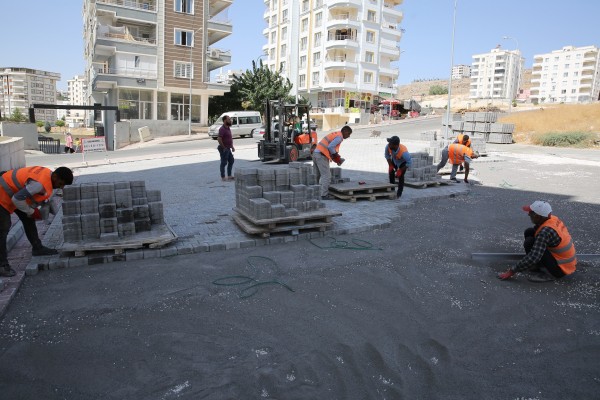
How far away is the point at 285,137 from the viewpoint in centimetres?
1672

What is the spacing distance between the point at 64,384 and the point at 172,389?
84 centimetres

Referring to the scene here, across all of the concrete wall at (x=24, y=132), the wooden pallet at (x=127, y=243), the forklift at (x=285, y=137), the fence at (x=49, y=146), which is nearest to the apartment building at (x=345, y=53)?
the fence at (x=49, y=146)

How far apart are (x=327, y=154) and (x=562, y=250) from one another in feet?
17.6

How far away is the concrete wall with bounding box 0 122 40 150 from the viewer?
2423cm

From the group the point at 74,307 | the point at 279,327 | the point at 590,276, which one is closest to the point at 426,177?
the point at 590,276

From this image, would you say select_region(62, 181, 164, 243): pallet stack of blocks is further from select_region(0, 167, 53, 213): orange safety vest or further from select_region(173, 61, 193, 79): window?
select_region(173, 61, 193, 79): window

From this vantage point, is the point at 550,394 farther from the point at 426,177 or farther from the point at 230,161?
the point at 230,161

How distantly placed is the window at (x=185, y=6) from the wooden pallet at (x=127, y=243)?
3771 cm

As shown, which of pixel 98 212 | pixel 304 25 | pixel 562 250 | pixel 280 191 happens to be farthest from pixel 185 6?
pixel 562 250

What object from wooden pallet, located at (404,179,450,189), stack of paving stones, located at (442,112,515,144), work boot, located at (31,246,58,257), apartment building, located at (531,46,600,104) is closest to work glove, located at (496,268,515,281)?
work boot, located at (31,246,58,257)

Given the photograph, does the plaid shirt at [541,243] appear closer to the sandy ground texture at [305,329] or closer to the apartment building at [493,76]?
the sandy ground texture at [305,329]

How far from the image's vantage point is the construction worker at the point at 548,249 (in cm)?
532

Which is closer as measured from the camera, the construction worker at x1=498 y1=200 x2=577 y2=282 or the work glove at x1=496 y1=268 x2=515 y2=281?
the construction worker at x1=498 y1=200 x2=577 y2=282

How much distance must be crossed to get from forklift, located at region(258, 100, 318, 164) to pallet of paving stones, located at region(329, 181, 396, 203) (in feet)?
20.2
